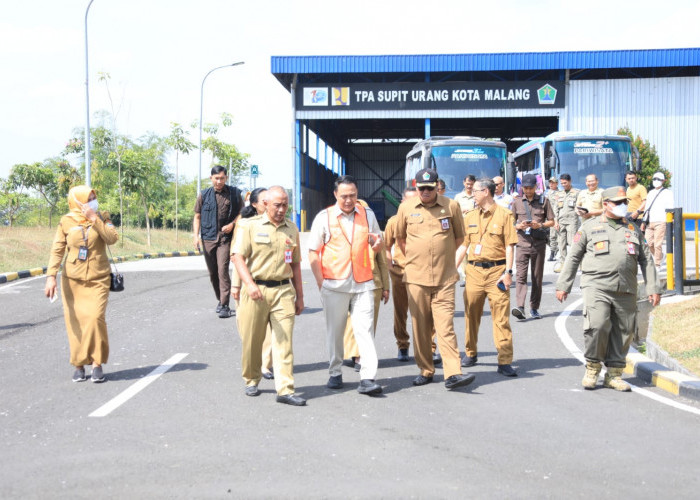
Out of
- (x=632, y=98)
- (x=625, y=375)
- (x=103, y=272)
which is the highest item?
(x=632, y=98)

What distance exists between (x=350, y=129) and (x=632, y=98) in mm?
25236

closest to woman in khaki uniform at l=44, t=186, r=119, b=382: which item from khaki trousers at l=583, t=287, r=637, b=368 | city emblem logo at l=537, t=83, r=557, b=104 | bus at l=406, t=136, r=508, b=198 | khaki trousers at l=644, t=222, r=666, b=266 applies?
khaki trousers at l=583, t=287, r=637, b=368

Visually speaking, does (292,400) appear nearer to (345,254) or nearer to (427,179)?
(345,254)

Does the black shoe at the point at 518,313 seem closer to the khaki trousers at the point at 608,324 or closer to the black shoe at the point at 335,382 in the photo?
the khaki trousers at the point at 608,324

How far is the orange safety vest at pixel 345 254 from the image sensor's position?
659 centimetres

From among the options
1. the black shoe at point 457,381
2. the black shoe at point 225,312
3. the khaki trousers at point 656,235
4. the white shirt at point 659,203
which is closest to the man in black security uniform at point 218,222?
the black shoe at point 225,312

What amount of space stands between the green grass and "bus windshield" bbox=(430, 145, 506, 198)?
11401 millimetres

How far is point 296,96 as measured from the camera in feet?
133

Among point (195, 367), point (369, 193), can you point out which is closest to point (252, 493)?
point (195, 367)

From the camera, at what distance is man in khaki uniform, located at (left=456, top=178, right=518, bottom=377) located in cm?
736

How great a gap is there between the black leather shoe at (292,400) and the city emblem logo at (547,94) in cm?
3638

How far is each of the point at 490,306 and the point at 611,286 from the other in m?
1.22

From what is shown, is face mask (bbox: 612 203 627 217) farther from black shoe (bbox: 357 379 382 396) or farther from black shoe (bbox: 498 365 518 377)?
black shoe (bbox: 357 379 382 396)

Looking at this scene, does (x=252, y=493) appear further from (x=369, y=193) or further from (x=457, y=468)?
(x=369, y=193)
